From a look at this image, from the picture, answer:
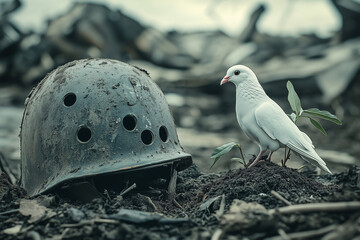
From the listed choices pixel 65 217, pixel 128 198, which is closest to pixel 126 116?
pixel 128 198

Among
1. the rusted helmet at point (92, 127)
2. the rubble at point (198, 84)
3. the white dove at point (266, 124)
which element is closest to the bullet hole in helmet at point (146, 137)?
the rusted helmet at point (92, 127)

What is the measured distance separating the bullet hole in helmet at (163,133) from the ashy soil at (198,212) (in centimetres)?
40

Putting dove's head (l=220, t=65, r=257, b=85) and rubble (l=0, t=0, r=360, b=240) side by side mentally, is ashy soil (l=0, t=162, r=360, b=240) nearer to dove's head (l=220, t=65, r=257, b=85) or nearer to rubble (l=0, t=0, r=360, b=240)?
rubble (l=0, t=0, r=360, b=240)

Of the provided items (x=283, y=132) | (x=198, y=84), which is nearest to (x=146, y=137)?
(x=283, y=132)

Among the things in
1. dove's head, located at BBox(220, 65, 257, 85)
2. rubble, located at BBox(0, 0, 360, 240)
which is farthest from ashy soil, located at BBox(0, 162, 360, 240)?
dove's head, located at BBox(220, 65, 257, 85)

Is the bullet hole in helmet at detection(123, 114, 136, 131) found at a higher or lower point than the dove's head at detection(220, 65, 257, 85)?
lower

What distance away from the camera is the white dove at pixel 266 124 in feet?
13.4

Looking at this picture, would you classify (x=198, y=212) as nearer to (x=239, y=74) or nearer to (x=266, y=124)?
(x=266, y=124)

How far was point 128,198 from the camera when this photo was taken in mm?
3955

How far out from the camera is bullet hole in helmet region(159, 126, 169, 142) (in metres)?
4.41

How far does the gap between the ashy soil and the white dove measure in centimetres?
21

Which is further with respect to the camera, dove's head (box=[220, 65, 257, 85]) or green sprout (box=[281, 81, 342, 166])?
dove's head (box=[220, 65, 257, 85])

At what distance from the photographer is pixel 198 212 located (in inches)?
148

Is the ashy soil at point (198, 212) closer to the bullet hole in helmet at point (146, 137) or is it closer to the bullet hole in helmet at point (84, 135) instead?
the bullet hole in helmet at point (146, 137)
